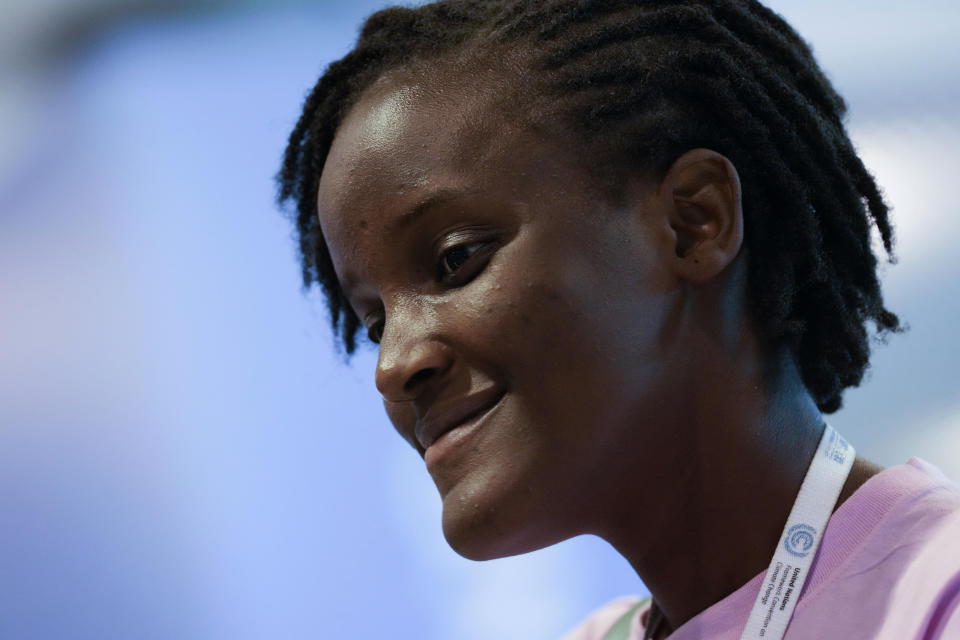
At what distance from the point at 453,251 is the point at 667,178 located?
0.21 m

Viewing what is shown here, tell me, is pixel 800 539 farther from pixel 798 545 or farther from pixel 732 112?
pixel 732 112

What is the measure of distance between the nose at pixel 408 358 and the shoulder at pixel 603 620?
1.70 feet

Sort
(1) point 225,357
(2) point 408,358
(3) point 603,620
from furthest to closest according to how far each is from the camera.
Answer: (1) point 225,357 → (3) point 603,620 → (2) point 408,358

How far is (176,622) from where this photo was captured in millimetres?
1591

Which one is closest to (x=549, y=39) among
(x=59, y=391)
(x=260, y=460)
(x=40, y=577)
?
(x=260, y=460)

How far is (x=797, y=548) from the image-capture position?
93cm

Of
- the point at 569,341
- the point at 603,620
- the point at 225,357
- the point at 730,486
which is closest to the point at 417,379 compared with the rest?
the point at 569,341

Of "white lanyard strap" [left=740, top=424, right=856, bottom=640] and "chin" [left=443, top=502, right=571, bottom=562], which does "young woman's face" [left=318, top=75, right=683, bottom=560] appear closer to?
"chin" [left=443, top=502, right=571, bottom=562]

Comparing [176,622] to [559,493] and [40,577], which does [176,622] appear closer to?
[40,577]

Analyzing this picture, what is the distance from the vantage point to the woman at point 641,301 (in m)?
0.91

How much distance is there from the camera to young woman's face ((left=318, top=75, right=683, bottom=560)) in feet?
2.97

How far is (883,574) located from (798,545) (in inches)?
3.2

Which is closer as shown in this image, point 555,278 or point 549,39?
point 555,278

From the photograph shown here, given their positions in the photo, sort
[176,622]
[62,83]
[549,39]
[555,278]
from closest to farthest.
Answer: [555,278], [549,39], [176,622], [62,83]
